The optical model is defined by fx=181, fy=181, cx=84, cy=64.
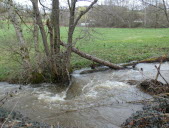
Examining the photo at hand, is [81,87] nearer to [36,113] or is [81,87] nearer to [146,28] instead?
[36,113]

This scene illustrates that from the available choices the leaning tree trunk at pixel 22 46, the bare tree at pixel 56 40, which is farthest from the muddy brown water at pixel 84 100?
the leaning tree trunk at pixel 22 46

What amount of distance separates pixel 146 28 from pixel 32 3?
1557 inches

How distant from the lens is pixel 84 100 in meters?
9.30

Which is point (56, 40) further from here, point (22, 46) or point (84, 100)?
point (84, 100)

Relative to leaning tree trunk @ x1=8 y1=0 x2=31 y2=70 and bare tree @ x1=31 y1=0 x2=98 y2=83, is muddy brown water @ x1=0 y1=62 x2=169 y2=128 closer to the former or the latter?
bare tree @ x1=31 y1=0 x2=98 y2=83

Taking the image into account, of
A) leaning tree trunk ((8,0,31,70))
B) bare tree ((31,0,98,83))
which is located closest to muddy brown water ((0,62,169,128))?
bare tree ((31,0,98,83))

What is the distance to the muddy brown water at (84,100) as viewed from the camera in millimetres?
7470

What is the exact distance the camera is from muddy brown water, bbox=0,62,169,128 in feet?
24.5

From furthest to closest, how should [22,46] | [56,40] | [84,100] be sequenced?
[56,40], [22,46], [84,100]

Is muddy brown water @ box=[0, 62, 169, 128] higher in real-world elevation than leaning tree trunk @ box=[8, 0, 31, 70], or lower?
lower

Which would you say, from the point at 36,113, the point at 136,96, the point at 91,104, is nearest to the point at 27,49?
the point at 36,113

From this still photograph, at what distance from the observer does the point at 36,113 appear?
813 centimetres

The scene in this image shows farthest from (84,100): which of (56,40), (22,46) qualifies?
(22,46)

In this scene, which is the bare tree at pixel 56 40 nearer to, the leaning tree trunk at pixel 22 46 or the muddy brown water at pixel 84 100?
the muddy brown water at pixel 84 100
